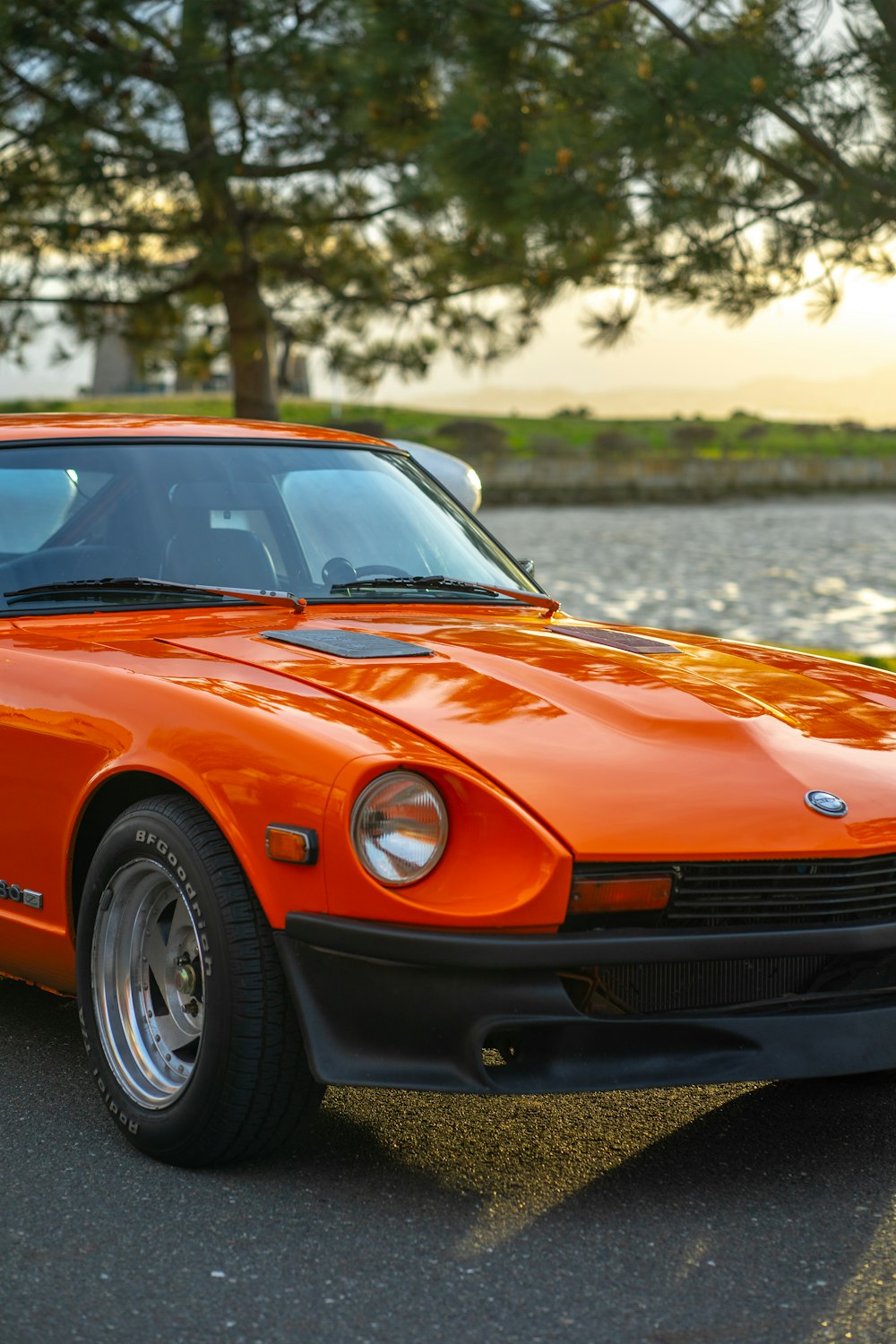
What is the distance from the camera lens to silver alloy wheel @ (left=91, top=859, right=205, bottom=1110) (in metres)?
3.30

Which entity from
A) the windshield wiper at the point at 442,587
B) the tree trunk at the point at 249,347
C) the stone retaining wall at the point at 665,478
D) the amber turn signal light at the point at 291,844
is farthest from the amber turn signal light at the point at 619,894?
the stone retaining wall at the point at 665,478

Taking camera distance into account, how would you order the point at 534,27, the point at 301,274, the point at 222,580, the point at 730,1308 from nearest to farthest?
the point at 730,1308, the point at 222,580, the point at 534,27, the point at 301,274

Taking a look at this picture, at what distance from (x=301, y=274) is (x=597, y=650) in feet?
45.0

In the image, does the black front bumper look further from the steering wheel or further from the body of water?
the body of water

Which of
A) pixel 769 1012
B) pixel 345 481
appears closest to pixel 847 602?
pixel 345 481

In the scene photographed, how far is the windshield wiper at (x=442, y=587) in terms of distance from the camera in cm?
432

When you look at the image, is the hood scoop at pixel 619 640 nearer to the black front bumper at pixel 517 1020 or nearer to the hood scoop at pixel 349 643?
the hood scoop at pixel 349 643

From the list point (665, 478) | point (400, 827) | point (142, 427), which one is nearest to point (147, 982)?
point (400, 827)

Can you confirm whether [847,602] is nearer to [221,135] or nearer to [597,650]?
[221,135]

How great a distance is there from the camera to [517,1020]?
114 inches

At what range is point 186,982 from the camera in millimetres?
3299

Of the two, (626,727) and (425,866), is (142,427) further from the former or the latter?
(425,866)

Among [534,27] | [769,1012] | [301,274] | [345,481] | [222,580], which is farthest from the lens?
[301,274]

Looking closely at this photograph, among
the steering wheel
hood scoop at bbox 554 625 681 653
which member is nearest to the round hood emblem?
hood scoop at bbox 554 625 681 653
